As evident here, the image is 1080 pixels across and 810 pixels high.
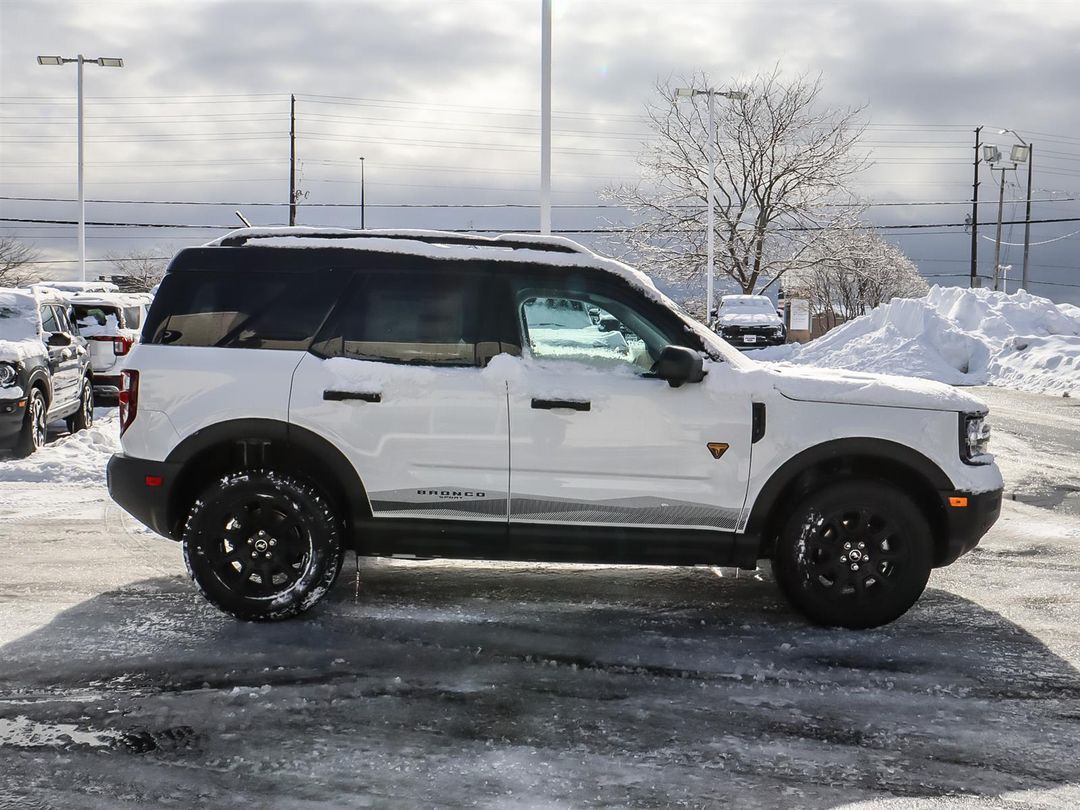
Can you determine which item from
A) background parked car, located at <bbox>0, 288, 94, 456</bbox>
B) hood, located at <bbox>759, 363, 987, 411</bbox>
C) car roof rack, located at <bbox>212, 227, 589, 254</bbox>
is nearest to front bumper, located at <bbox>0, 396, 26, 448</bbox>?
background parked car, located at <bbox>0, 288, 94, 456</bbox>

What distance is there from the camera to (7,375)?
11.1 meters

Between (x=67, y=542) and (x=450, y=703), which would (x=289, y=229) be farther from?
(x=67, y=542)

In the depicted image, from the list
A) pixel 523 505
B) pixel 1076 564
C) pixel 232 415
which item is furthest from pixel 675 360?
pixel 1076 564

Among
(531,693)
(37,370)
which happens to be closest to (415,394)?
(531,693)

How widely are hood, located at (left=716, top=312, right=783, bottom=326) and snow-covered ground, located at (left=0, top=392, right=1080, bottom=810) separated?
27.7 metres

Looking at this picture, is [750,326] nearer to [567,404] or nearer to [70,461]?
[70,461]

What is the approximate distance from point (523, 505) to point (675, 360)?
3.48 feet

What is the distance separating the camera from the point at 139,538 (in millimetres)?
7422

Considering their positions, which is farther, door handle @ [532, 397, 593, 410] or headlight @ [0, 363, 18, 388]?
headlight @ [0, 363, 18, 388]

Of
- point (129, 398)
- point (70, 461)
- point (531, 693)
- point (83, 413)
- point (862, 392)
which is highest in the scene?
point (862, 392)

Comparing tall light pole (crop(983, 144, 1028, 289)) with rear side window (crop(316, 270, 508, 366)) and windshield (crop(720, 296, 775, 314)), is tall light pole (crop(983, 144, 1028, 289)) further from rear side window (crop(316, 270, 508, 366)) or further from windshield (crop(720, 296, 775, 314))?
rear side window (crop(316, 270, 508, 366))

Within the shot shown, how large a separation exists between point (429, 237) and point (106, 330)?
1239 cm

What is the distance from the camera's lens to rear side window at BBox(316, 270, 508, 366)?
17.5 ft

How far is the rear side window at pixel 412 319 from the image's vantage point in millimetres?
5332
